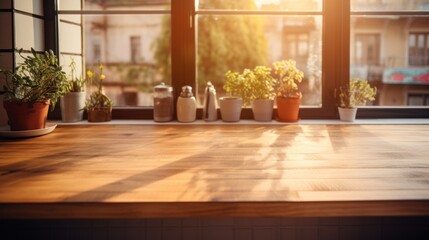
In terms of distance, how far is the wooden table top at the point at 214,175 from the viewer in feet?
3.25

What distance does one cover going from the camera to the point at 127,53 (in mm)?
21188

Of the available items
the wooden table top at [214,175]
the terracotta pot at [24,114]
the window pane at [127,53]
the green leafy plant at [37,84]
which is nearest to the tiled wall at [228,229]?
the wooden table top at [214,175]

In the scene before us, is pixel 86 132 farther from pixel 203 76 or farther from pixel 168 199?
pixel 203 76

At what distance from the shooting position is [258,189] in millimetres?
1082

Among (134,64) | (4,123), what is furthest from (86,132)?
(134,64)

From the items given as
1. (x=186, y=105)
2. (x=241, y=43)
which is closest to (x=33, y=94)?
(x=186, y=105)

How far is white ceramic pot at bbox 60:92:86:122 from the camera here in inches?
93.2

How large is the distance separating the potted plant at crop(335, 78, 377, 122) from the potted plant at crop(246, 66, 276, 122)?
428 mm

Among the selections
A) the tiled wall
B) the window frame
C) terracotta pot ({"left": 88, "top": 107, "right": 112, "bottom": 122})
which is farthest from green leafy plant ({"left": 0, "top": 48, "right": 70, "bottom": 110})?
the tiled wall

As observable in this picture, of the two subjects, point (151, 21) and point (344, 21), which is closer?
point (344, 21)

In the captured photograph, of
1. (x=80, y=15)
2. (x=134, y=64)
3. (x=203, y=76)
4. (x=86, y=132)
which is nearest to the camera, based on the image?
(x=86, y=132)

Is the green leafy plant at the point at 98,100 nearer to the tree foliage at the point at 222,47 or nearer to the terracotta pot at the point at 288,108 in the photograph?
the terracotta pot at the point at 288,108

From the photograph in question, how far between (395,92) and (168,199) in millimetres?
17823

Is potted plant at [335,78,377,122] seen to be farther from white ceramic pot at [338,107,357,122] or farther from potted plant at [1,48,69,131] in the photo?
potted plant at [1,48,69,131]
